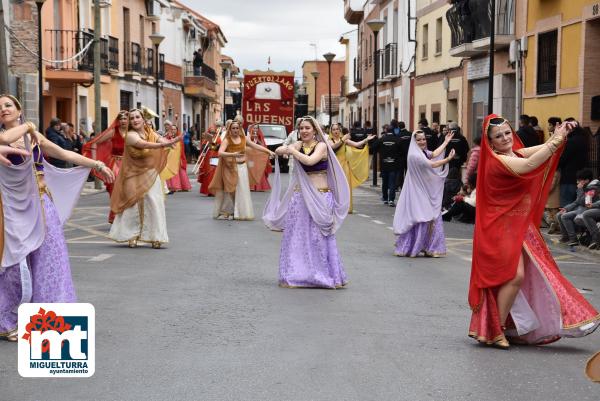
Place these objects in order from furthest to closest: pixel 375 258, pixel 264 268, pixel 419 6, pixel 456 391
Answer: pixel 419 6 → pixel 375 258 → pixel 264 268 → pixel 456 391

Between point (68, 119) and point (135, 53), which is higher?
point (135, 53)

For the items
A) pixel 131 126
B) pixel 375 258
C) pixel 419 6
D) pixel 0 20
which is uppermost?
pixel 419 6

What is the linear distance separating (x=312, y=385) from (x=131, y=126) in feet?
26.2

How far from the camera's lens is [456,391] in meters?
5.95

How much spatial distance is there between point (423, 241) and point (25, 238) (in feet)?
23.0

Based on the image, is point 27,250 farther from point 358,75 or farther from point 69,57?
point 358,75

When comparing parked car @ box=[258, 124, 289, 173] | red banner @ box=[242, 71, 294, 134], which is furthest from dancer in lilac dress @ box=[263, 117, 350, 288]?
parked car @ box=[258, 124, 289, 173]

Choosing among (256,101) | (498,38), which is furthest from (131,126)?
(256,101)

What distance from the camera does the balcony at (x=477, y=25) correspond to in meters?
25.0

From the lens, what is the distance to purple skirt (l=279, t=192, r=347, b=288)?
10172 millimetres

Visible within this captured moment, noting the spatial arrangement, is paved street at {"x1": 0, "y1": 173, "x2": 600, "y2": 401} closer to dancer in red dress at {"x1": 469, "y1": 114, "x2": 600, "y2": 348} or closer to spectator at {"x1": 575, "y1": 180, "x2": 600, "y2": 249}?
dancer in red dress at {"x1": 469, "y1": 114, "x2": 600, "y2": 348}

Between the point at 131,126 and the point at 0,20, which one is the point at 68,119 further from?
the point at 131,126

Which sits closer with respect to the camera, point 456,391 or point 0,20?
point 456,391

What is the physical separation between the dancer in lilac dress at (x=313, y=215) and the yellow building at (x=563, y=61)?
430 inches
